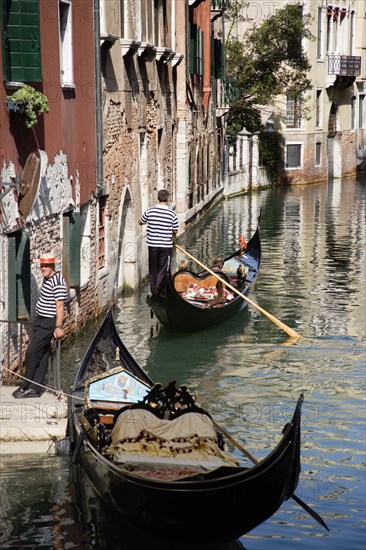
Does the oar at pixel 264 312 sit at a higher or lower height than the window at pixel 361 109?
lower

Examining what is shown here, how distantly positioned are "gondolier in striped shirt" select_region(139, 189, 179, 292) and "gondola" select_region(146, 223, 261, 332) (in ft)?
0.83

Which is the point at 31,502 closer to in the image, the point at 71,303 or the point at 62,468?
the point at 62,468

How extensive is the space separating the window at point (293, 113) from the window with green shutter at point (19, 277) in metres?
20.7

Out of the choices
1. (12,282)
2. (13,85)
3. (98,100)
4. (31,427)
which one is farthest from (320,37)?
(31,427)

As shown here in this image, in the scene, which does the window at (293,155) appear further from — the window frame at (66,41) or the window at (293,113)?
the window frame at (66,41)

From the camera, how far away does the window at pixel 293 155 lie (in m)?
28.9

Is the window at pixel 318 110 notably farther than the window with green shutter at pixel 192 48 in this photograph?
Yes

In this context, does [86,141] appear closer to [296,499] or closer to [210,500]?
[296,499]

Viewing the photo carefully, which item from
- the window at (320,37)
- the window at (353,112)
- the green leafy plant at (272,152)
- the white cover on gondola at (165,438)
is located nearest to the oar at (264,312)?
the white cover on gondola at (165,438)

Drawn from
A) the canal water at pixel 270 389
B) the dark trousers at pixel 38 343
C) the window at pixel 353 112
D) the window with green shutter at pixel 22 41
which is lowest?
the canal water at pixel 270 389

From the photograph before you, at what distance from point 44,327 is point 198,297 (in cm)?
430

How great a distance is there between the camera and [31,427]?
21.5 ft

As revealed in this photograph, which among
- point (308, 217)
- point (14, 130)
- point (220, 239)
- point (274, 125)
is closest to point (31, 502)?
point (14, 130)

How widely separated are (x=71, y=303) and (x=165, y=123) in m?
6.52
